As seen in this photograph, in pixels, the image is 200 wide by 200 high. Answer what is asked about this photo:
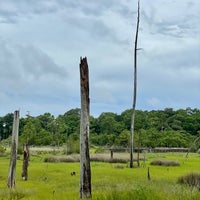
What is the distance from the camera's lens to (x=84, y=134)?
12898mm

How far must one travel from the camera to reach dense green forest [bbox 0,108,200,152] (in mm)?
68438

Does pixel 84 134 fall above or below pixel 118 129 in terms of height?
below

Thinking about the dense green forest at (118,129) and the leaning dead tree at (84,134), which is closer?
the leaning dead tree at (84,134)

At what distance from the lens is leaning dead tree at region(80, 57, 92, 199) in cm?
1259

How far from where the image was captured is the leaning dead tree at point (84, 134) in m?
12.6

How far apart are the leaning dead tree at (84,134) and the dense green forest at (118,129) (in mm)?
46272

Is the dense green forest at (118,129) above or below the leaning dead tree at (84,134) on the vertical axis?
above

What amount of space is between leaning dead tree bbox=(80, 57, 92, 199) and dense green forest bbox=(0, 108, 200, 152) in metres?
46.3

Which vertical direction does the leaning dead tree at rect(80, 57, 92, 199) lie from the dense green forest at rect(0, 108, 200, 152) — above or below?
below

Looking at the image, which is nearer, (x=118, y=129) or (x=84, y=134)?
(x=84, y=134)

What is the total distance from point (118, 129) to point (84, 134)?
74.6 m

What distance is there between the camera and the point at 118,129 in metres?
87.2

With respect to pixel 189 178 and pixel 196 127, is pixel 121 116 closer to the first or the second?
pixel 196 127

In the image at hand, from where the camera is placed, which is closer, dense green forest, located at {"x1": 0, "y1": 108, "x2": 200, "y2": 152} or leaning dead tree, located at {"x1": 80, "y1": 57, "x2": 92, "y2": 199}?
leaning dead tree, located at {"x1": 80, "y1": 57, "x2": 92, "y2": 199}
